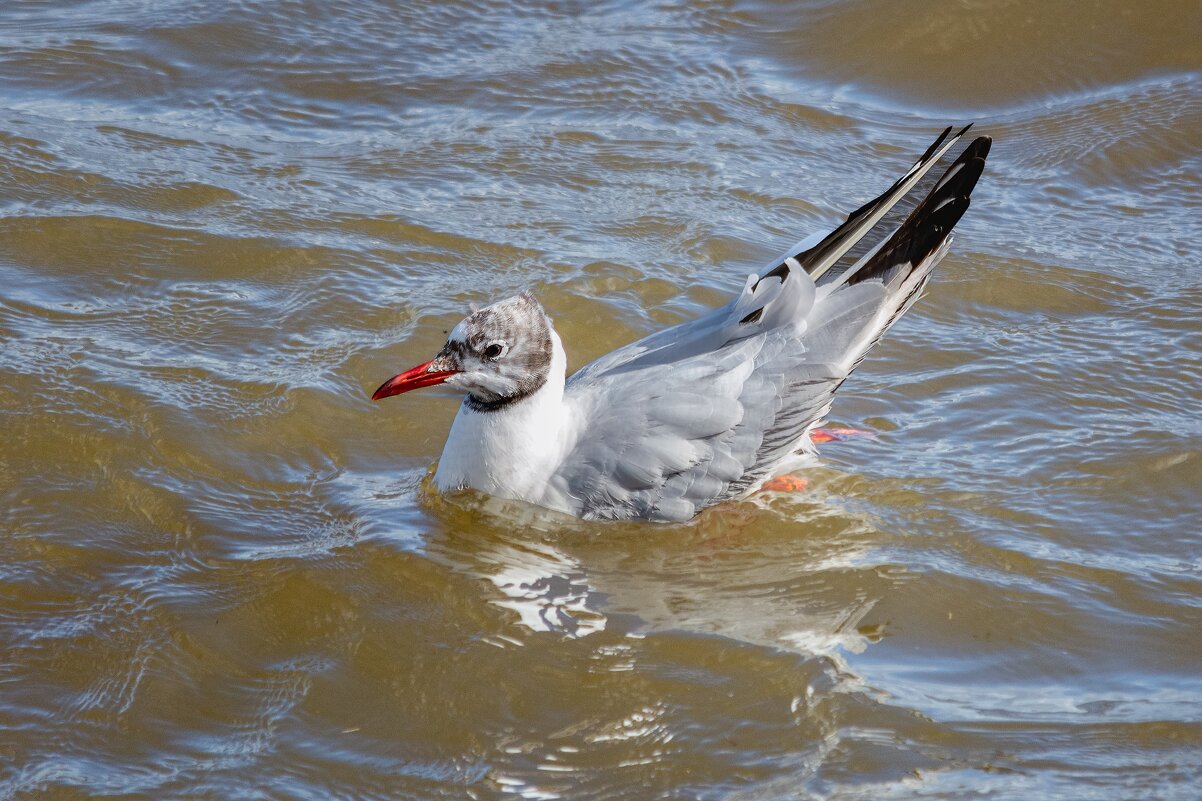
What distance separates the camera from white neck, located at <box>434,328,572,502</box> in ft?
17.1

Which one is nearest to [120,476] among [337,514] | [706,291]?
[337,514]

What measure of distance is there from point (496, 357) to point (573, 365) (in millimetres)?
1167

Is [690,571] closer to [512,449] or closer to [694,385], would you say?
[694,385]

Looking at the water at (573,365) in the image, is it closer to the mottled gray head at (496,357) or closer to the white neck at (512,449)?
the white neck at (512,449)

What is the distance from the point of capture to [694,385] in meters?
5.18

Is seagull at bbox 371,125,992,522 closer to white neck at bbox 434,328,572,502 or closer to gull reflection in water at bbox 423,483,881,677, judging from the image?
white neck at bbox 434,328,572,502

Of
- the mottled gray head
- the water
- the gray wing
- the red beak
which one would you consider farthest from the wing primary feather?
the red beak

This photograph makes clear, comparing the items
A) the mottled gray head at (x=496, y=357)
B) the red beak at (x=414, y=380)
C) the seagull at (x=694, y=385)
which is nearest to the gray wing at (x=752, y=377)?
the seagull at (x=694, y=385)

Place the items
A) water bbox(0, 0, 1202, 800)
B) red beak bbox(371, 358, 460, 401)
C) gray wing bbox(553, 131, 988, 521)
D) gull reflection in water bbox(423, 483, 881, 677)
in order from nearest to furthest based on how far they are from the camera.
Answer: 1. water bbox(0, 0, 1202, 800)
2. gull reflection in water bbox(423, 483, 881, 677)
3. red beak bbox(371, 358, 460, 401)
4. gray wing bbox(553, 131, 988, 521)

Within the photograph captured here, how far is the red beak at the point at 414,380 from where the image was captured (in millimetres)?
5031

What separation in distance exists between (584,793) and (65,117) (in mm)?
5742

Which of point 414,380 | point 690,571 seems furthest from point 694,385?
point 414,380

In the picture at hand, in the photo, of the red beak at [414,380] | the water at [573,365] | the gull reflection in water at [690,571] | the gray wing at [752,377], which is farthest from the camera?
the gray wing at [752,377]

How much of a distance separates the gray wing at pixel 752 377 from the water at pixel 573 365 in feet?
0.75
